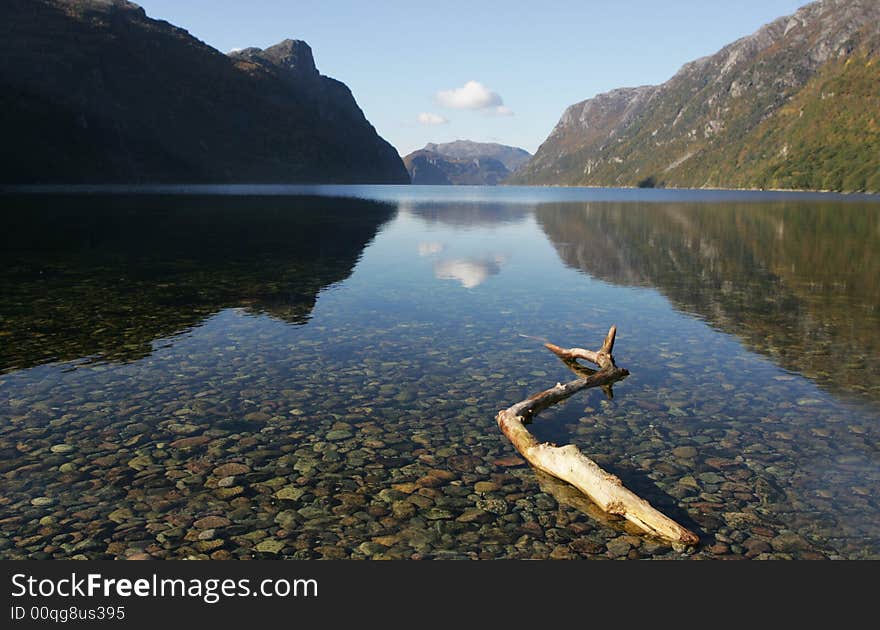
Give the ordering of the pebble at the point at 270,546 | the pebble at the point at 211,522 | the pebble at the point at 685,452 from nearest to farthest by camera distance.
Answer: the pebble at the point at 270,546 < the pebble at the point at 211,522 < the pebble at the point at 685,452

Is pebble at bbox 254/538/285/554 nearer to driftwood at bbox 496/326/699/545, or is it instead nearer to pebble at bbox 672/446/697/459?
driftwood at bbox 496/326/699/545

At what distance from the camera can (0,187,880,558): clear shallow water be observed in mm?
10766

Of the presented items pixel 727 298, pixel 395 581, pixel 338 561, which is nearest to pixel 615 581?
pixel 395 581

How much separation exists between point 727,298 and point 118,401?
97.8 feet

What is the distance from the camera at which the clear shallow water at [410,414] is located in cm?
1077

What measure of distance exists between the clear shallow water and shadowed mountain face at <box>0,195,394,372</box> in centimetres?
28

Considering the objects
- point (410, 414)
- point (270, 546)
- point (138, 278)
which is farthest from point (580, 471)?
point (138, 278)

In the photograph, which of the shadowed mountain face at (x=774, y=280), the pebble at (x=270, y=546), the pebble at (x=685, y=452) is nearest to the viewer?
the pebble at (x=270, y=546)

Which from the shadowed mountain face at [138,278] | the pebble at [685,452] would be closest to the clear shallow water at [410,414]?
the pebble at [685,452]

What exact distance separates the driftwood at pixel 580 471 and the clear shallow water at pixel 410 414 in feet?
1.06

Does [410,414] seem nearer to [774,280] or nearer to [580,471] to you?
[580,471]

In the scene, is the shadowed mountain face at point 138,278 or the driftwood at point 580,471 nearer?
the driftwood at point 580,471

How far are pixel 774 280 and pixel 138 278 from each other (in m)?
40.1

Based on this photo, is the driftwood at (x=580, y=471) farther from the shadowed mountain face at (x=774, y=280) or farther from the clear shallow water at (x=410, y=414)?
the shadowed mountain face at (x=774, y=280)
